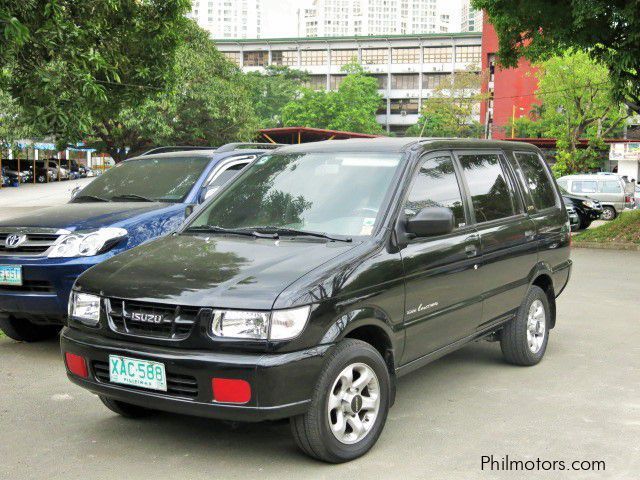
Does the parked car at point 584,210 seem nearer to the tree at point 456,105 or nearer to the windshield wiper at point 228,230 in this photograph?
the windshield wiper at point 228,230

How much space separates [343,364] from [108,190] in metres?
4.69

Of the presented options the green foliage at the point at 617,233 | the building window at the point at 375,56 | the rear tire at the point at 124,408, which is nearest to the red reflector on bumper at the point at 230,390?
the rear tire at the point at 124,408

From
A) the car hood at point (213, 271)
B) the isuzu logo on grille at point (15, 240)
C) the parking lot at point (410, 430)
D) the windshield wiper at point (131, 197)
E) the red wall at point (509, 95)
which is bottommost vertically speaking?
the parking lot at point (410, 430)

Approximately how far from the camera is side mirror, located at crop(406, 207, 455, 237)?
4441mm

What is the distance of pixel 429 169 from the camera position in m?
5.07

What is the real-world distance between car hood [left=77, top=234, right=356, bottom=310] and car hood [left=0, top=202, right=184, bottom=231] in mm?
1908

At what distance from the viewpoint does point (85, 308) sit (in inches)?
170

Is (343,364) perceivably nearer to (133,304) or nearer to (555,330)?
(133,304)

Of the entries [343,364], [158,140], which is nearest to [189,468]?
[343,364]

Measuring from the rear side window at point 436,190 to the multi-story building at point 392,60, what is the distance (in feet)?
334

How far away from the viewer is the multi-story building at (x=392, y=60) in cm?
10506

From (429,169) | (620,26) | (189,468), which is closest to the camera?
(189,468)

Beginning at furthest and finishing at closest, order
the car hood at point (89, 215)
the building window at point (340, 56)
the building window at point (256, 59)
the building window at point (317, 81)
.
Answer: the building window at point (256, 59) < the building window at point (317, 81) < the building window at point (340, 56) < the car hood at point (89, 215)

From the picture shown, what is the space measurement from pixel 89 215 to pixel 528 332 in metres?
3.84
